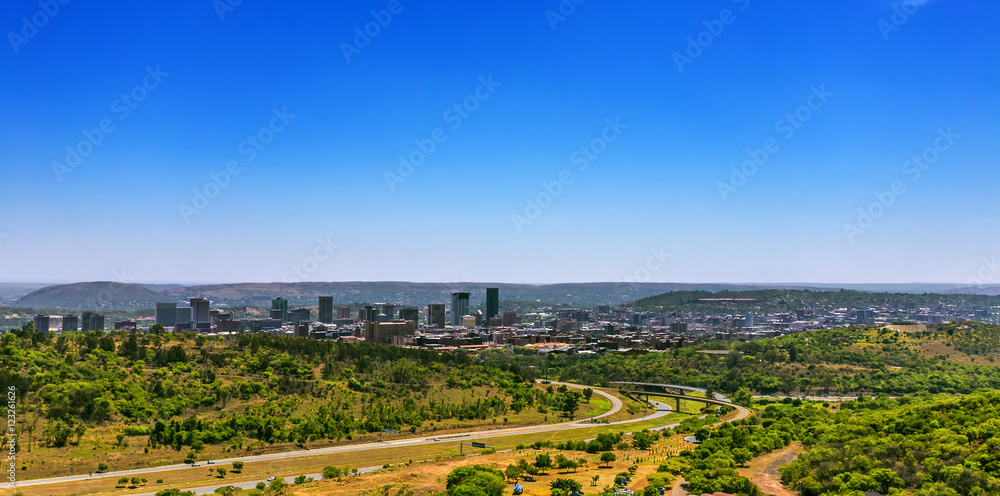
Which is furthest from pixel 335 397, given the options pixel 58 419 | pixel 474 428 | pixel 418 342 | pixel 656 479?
pixel 418 342

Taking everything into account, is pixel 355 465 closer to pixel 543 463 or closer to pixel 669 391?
pixel 543 463

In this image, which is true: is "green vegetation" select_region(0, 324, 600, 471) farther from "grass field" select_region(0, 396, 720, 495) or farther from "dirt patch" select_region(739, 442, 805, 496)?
"dirt patch" select_region(739, 442, 805, 496)

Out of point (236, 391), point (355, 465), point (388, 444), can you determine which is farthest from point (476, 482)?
point (236, 391)

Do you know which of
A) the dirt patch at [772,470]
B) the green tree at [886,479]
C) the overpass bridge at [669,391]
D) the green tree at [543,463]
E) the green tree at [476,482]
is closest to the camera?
the green tree at [886,479]

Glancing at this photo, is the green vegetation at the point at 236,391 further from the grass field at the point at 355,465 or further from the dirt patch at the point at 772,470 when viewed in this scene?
the dirt patch at the point at 772,470

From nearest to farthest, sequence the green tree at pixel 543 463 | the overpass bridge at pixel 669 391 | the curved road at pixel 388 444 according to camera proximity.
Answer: the curved road at pixel 388 444 < the green tree at pixel 543 463 < the overpass bridge at pixel 669 391

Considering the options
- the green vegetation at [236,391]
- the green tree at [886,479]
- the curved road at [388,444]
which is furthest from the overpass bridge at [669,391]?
the green tree at [886,479]
